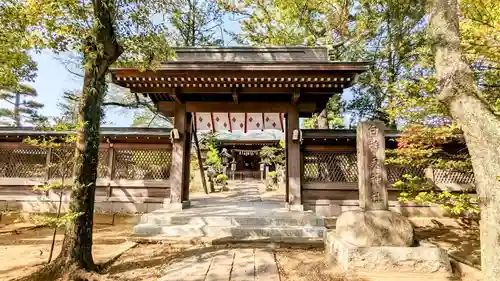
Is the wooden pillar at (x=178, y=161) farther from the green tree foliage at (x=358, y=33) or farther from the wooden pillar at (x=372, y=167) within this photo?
the green tree foliage at (x=358, y=33)

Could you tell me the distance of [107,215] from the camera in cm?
790

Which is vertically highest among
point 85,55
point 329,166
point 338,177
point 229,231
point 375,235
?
point 85,55

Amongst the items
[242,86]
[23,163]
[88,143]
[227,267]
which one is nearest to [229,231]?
[227,267]

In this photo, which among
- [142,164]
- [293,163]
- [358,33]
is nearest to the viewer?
[293,163]

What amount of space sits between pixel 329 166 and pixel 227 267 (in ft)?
16.4

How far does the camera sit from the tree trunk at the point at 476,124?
120 inches

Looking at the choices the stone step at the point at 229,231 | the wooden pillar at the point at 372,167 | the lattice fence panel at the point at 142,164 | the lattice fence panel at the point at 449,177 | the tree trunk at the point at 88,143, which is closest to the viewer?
the tree trunk at the point at 88,143

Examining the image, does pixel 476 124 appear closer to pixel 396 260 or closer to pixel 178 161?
pixel 396 260

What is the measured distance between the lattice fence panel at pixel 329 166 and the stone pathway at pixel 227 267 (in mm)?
3606

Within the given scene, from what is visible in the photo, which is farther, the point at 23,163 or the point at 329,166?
the point at 23,163

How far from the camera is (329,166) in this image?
26.0 ft

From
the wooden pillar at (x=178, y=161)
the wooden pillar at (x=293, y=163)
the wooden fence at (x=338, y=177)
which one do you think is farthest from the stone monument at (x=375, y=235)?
the wooden pillar at (x=178, y=161)

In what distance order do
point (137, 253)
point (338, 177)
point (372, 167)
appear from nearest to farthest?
point (372, 167) → point (137, 253) → point (338, 177)

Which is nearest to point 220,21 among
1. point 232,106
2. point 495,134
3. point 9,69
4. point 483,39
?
point 232,106
